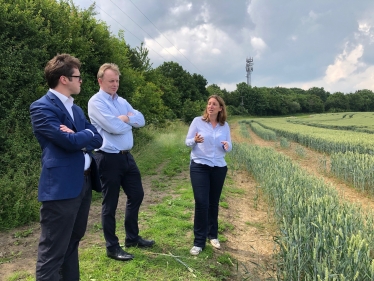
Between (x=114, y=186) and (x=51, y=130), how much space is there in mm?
1203

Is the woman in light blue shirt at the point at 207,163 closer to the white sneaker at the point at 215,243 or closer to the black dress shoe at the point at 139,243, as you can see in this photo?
the white sneaker at the point at 215,243

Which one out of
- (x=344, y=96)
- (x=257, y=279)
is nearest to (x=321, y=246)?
(x=257, y=279)

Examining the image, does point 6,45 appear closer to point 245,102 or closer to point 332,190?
point 332,190

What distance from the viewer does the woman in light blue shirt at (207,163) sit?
329 centimetres

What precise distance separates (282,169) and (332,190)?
134 centimetres

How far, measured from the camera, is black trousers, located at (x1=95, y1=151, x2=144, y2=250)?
2.91 m

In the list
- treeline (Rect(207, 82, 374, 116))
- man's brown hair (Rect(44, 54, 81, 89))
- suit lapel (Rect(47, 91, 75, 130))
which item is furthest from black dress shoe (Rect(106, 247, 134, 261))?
treeline (Rect(207, 82, 374, 116))

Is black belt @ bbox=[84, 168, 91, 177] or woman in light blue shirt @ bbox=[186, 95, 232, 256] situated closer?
black belt @ bbox=[84, 168, 91, 177]

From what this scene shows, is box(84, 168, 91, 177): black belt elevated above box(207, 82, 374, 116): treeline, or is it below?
below

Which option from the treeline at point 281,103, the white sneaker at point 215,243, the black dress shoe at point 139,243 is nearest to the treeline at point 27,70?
the black dress shoe at point 139,243

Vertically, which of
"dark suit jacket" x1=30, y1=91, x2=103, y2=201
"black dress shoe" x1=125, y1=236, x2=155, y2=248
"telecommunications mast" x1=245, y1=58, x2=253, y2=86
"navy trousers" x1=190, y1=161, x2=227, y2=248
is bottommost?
"black dress shoe" x1=125, y1=236, x2=155, y2=248

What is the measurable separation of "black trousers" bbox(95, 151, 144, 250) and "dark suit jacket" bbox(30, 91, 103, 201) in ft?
2.74

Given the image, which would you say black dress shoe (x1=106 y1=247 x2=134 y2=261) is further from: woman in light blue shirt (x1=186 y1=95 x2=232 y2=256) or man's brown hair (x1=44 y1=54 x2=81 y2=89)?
man's brown hair (x1=44 y1=54 x2=81 y2=89)

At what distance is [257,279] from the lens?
2.86 meters
